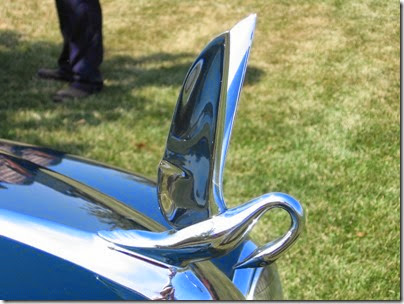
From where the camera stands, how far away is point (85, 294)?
1.39 m

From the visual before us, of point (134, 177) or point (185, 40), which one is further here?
point (185, 40)

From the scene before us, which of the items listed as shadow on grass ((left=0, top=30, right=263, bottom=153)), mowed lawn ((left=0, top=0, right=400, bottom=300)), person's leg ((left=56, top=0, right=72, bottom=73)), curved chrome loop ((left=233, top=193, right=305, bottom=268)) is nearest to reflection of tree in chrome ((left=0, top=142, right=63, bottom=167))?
curved chrome loop ((left=233, top=193, right=305, bottom=268))

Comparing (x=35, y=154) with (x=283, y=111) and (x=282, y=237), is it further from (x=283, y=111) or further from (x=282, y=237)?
(x=283, y=111)

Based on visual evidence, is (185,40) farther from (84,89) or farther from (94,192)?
(94,192)

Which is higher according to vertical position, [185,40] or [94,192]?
[94,192]

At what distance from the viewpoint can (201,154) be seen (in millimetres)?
1528

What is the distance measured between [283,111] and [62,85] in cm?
179

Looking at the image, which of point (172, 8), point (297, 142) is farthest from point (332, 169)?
point (172, 8)

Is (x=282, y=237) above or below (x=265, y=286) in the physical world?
above

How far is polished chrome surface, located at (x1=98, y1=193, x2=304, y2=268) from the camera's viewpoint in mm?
1399

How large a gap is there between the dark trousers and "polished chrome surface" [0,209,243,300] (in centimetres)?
422

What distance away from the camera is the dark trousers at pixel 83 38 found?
18.2 feet

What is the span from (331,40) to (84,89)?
267cm

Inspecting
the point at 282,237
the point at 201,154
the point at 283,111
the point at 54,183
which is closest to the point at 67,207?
the point at 54,183
